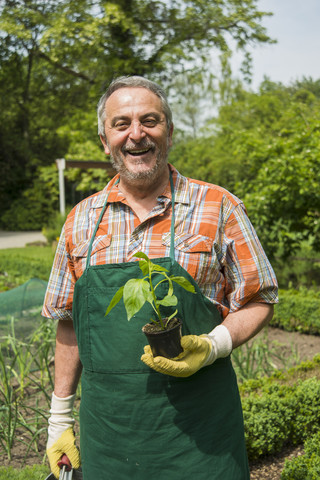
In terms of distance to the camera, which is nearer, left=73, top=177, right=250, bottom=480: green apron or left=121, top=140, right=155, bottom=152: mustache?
left=73, top=177, right=250, bottom=480: green apron

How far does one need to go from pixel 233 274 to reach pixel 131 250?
0.35 m

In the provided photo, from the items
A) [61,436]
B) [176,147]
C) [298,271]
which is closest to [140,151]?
[61,436]

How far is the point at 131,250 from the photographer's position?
1.74 m

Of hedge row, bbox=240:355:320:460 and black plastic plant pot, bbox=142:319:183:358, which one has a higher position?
black plastic plant pot, bbox=142:319:183:358

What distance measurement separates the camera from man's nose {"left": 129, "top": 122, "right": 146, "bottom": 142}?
1.77m

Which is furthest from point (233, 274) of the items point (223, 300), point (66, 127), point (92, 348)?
point (66, 127)

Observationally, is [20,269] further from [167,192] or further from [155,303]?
[155,303]

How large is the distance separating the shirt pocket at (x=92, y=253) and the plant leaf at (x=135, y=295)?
1.08ft

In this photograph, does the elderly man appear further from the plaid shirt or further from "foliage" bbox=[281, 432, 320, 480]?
"foliage" bbox=[281, 432, 320, 480]

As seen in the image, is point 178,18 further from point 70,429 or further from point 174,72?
point 70,429

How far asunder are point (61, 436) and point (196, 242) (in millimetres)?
903

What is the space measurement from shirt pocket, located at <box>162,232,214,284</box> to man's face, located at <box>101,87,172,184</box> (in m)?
0.27

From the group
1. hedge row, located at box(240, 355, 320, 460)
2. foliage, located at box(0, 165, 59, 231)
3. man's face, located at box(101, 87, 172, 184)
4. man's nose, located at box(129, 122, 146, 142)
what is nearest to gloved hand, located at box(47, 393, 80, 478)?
man's face, located at box(101, 87, 172, 184)

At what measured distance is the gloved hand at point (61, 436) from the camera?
1925 millimetres
